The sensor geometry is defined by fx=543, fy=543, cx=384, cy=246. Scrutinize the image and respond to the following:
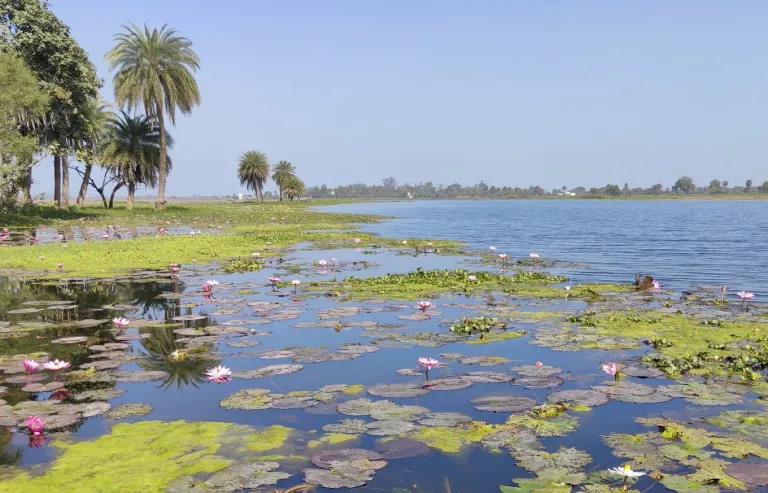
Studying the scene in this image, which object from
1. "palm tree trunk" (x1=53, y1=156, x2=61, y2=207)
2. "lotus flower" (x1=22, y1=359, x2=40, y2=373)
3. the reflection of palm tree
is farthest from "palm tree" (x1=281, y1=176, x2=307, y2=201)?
"lotus flower" (x1=22, y1=359, x2=40, y2=373)

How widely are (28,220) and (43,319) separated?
29408 mm

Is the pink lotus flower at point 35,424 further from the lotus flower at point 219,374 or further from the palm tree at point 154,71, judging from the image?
the palm tree at point 154,71

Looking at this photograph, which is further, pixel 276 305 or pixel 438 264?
pixel 438 264

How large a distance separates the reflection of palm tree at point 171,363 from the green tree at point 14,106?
2620 cm

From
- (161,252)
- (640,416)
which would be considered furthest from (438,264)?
(640,416)

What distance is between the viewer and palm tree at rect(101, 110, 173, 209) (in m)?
49.2

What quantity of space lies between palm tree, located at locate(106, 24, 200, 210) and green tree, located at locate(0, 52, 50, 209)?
12964 mm

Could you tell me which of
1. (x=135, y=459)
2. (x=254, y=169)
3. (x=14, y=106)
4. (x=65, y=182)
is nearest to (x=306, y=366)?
(x=135, y=459)

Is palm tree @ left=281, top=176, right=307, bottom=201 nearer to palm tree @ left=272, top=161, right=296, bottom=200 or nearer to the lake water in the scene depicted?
palm tree @ left=272, top=161, right=296, bottom=200

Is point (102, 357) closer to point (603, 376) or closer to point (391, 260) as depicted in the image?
point (603, 376)

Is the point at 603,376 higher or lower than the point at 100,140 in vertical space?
lower

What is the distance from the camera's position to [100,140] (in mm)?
52562

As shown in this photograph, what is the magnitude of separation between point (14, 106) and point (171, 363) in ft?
94.1

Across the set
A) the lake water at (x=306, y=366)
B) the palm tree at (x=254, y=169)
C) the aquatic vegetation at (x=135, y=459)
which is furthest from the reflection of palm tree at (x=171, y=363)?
the palm tree at (x=254, y=169)
